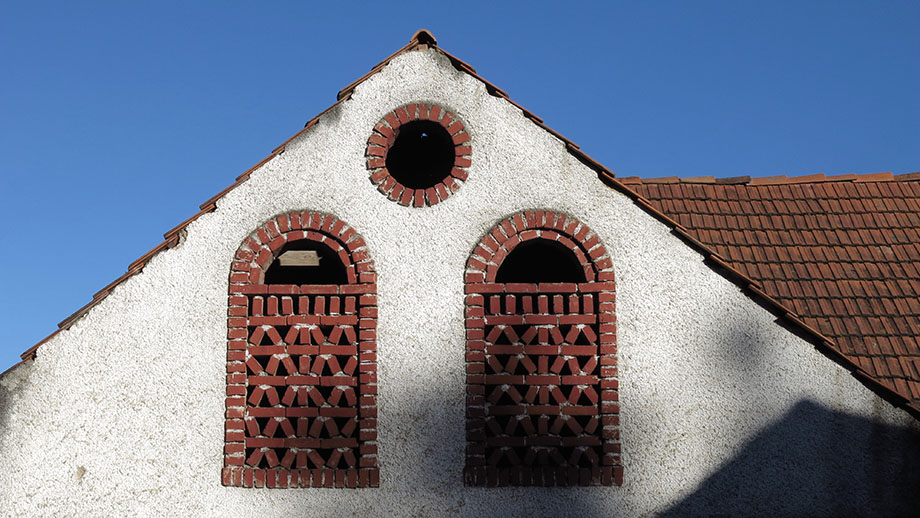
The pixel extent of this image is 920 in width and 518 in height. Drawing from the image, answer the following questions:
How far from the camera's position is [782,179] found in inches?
417

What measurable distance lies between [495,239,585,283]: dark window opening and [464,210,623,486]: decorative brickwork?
222mm

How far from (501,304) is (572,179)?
116cm

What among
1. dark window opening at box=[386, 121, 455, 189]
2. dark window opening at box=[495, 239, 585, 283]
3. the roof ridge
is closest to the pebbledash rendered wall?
dark window opening at box=[495, 239, 585, 283]

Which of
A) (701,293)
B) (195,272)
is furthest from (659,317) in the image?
(195,272)

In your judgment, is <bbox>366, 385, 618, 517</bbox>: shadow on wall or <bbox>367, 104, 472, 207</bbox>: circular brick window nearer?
<bbox>366, 385, 618, 517</bbox>: shadow on wall

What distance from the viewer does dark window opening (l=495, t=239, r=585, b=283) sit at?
8.35 metres

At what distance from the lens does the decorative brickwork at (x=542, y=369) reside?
769cm

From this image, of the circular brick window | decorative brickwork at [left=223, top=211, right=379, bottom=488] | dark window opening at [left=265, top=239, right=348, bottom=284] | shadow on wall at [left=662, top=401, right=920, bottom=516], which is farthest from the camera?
dark window opening at [left=265, top=239, right=348, bottom=284]

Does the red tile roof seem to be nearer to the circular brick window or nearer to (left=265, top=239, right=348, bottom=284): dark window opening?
the circular brick window

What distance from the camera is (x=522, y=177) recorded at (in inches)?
323

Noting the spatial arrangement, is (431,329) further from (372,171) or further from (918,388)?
(918,388)

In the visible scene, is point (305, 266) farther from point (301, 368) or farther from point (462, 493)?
point (462, 493)

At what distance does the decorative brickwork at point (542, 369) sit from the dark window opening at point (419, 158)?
4.06ft

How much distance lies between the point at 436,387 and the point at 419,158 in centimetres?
271
